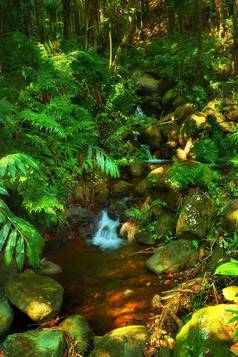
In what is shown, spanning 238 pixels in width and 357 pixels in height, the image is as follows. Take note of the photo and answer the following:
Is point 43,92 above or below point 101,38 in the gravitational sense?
below

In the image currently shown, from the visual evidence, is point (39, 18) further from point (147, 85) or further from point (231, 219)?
point (231, 219)

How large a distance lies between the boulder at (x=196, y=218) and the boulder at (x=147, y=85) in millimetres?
6875

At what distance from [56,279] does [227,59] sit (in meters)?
10.2

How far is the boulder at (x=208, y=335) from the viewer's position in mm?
3257

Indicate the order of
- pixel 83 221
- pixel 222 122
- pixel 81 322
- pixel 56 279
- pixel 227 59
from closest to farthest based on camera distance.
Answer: pixel 81 322
pixel 56 279
pixel 83 221
pixel 222 122
pixel 227 59

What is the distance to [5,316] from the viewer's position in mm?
4934

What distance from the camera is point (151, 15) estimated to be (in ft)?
67.2

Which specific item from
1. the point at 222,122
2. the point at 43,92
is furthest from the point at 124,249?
the point at 222,122

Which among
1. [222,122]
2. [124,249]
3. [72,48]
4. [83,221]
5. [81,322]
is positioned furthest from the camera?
[72,48]

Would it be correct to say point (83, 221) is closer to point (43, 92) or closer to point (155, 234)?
point (155, 234)

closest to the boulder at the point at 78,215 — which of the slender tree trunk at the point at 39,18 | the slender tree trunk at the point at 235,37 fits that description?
the slender tree trunk at the point at 39,18

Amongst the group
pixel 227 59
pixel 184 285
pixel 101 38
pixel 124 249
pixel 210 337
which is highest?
pixel 101 38

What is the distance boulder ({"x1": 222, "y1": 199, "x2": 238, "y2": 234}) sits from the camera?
225 inches

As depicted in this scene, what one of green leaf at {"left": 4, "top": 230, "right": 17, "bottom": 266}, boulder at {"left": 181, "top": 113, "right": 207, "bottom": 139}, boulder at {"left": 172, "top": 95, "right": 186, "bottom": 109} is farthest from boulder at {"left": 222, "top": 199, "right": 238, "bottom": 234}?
boulder at {"left": 172, "top": 95, "right": 186, "bottom": 109}
